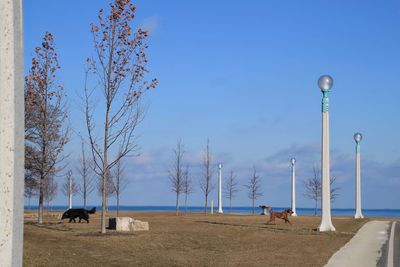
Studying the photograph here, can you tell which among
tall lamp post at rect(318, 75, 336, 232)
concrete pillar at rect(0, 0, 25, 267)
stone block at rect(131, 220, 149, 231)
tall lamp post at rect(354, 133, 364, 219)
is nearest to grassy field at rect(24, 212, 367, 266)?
stone block at rect(131, 220, 149, 231)

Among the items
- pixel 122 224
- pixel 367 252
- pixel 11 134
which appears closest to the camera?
pixel 11 134

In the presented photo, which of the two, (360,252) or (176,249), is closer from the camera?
(176,249)

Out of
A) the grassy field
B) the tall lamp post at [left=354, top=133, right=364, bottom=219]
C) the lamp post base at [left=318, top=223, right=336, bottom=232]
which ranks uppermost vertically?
the tall lamp post at [left=354, top=133, right=364, bottom=219]

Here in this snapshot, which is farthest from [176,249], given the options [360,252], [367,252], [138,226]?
[138,226]

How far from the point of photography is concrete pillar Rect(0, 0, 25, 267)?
3.89 metres

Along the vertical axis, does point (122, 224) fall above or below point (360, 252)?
above

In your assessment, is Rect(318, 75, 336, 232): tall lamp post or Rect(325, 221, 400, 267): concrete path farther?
Rect(318, 75, 336, 232): tall lamp post

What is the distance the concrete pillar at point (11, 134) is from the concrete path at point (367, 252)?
461 inches

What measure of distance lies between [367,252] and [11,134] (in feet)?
52.6

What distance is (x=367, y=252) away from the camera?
59.6ft

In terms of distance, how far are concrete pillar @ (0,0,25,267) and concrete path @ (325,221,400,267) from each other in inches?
461

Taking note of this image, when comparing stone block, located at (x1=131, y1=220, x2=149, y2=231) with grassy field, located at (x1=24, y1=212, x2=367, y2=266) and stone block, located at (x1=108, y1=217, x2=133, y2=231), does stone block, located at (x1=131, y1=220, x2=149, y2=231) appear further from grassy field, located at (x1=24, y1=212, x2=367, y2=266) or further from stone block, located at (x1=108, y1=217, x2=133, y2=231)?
grassy field, located at (x1=24, y1=212, x2=367, y2=266)

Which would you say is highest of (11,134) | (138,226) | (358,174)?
(11,134)

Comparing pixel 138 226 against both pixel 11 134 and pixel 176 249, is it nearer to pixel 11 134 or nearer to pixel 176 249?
pixel 176 249
